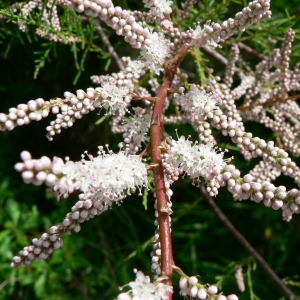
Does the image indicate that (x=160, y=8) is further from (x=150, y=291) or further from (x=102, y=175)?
(x=150, y=291)

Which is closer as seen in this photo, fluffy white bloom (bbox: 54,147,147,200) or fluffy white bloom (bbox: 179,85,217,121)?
fluffy white bloom (bbox: 54,147,147,200)

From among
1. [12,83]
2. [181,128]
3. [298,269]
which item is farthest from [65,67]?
[298,269]

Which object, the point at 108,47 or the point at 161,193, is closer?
the point at 161,193

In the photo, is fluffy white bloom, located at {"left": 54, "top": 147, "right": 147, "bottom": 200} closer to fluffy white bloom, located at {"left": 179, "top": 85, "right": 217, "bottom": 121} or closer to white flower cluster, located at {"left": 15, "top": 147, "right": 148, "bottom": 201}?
white flower cluster, located at {"left": 15, "top": 147, "right": 148, "bottom": 201}

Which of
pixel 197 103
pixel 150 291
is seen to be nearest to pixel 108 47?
pixel 197 103

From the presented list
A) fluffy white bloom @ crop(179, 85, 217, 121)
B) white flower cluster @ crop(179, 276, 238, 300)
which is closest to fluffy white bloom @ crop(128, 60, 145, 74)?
fluffy white bloom @ crop(179, 85, 217, 121)
